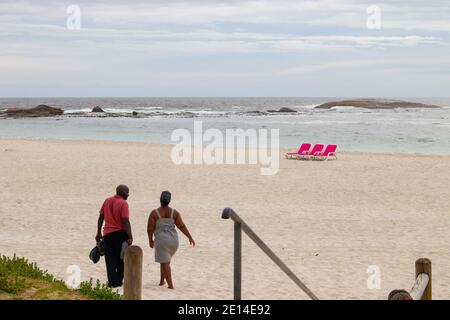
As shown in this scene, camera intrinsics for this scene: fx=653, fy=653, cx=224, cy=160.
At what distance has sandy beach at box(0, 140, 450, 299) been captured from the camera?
9.77m

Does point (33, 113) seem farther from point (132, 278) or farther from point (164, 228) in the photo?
point (132, 278)

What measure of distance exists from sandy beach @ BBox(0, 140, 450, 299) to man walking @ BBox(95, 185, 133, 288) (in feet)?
1.85

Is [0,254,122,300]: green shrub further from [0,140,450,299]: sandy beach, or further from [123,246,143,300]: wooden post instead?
[123,246,143,300]: wooden post

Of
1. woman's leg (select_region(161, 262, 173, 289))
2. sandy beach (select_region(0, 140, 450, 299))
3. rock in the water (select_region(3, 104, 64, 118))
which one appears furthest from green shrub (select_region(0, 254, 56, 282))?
rock in the water (select_region(3, 104, 64, 118))

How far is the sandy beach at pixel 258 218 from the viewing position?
9766 mm

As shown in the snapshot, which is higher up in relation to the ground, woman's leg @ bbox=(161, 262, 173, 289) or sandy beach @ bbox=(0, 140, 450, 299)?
woman's leg @ bbox=(161, 262, 173, 289)

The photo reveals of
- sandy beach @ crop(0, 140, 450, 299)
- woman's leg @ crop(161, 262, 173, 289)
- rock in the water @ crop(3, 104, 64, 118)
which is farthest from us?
rock in the water @ crop(3, 104, 64, 118)

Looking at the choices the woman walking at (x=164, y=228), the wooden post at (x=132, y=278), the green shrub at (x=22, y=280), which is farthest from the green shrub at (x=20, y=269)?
the wooden post at (x=132, y=278)

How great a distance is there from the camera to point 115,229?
809 cm

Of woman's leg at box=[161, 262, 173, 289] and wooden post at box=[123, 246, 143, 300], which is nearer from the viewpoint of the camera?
wooden post at box=[123, 246, 143, 300]

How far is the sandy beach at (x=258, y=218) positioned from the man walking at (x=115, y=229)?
1.85ft

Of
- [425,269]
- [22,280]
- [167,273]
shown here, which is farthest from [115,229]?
[425,269]

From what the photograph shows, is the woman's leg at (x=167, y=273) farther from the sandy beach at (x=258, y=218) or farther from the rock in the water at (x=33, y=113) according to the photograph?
the rock in the water at (x=33, y=113)
